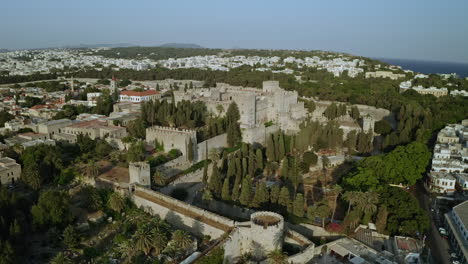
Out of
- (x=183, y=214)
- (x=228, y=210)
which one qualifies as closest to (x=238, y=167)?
(x=228, y=210)

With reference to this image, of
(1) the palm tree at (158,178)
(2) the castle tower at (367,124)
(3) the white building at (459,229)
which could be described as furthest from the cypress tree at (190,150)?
(2) the castle tower at (367,124)

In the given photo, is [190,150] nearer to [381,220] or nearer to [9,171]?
[9,171]

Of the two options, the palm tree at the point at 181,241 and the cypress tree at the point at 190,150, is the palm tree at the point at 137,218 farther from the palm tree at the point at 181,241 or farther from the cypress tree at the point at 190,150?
the cypress tree at the point at 190,150

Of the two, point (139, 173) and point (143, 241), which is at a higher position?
point (139, 173)

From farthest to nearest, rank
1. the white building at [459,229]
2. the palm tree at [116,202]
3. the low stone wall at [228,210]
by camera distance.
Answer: the low stone wall at [228,210] → the palm tree at [116,202] → the white building at [459,229]

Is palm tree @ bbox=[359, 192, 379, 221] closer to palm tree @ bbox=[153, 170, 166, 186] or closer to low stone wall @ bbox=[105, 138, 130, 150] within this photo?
palm tree @ bbox=[153, 170, 166, 186]
